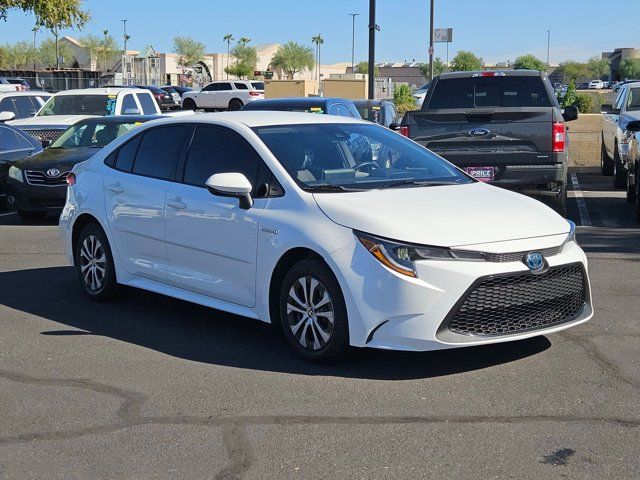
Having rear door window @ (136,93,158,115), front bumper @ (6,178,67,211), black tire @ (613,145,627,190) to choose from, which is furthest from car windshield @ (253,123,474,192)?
rear door window @ (136,93,158,115)

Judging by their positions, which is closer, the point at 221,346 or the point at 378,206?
the point at 378,206

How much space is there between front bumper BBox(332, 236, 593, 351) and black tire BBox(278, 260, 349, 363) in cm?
10

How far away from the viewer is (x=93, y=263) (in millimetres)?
8109

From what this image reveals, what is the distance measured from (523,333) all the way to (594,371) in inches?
20.3

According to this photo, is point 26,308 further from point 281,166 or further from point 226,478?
point 226,478

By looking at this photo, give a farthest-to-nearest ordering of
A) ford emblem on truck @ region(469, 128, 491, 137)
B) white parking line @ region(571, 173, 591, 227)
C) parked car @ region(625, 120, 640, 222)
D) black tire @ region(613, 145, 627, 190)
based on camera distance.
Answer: black tire @ region(613, 145, 627, 190) < white parking line @ region(571, 173, 591, 227) < parked car @ region(625, 120, 640, 222) < ford emblem on truck @ region(469, 128, 491, 137)

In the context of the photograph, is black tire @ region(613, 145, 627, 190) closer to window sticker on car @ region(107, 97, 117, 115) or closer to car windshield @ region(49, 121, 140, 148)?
car windshield @ region(49, 121, 140, 148)

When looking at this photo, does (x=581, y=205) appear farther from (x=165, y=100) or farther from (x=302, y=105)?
(x=165, y=100)

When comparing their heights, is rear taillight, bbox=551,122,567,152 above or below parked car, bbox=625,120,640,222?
above

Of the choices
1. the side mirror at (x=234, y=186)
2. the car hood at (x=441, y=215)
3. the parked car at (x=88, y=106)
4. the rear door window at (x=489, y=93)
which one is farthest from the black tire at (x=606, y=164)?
the side mirror at (x=234, y=186)

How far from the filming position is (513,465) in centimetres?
450

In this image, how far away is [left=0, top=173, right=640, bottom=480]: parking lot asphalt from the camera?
4.56 m

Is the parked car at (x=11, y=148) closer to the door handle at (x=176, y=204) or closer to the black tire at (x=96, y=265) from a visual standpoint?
the black tire at (x=96, y=265)

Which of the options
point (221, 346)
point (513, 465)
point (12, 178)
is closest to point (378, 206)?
point (221, 346)
